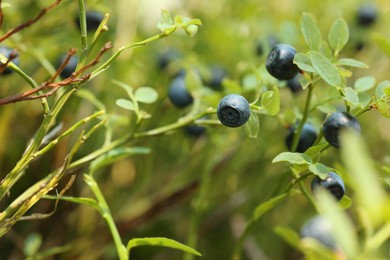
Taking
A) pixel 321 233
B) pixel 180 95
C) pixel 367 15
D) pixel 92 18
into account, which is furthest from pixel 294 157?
pixel 367 15

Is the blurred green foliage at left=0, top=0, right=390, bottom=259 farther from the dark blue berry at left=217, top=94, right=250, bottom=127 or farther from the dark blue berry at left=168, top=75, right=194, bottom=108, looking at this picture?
the dark blue berry at left=217, top=94, right=250, bottom=127

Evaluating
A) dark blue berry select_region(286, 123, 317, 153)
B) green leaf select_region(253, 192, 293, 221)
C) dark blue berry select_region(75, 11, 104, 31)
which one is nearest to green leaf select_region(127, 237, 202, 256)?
green leaf select_region(253, 192, 293, 221)

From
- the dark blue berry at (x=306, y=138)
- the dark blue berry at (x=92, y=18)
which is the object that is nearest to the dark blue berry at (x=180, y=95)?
the dark blue berry at (x=92, y=18)

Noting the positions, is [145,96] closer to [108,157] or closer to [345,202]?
[108,157]

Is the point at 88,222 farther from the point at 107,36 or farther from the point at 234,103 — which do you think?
the point at 234,103

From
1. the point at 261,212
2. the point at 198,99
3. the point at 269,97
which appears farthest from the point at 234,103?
the point at 198,99

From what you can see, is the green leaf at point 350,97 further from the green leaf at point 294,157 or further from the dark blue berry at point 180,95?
the dark blue berry at point 180,95
